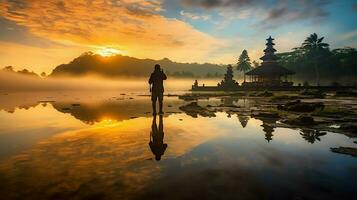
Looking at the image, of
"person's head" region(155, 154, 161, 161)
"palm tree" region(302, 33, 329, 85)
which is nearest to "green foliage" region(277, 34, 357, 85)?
"palm tree" region(302, 33, 329, 85)

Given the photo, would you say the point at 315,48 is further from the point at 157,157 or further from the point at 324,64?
the point at 157,157

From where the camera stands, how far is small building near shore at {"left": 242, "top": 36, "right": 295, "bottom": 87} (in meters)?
55.5

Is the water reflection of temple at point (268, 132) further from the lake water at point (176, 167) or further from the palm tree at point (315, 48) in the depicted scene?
the palm tree at point (315, 48)

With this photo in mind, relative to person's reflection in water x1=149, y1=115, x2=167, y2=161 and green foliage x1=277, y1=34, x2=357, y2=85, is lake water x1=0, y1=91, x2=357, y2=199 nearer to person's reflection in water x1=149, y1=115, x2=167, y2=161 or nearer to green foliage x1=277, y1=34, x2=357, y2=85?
person's reflection in water x1=149, y1=115, x2=167, y2=161

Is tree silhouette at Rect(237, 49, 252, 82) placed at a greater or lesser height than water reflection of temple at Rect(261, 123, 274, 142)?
greater

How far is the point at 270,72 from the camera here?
55.6 metres

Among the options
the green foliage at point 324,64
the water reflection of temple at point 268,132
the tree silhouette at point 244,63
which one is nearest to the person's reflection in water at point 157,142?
the water reflection of temple at point 268,132

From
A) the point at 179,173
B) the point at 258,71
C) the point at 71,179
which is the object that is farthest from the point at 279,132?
the point at 258,71

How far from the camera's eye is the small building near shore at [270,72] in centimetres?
5547

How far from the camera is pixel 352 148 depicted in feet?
22.1

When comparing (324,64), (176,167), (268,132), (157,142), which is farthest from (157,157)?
(324,64)

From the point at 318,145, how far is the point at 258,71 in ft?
175

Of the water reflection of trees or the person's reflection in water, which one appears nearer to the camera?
the person's reflection in water

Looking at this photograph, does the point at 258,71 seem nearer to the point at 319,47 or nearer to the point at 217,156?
the point at 319,47
